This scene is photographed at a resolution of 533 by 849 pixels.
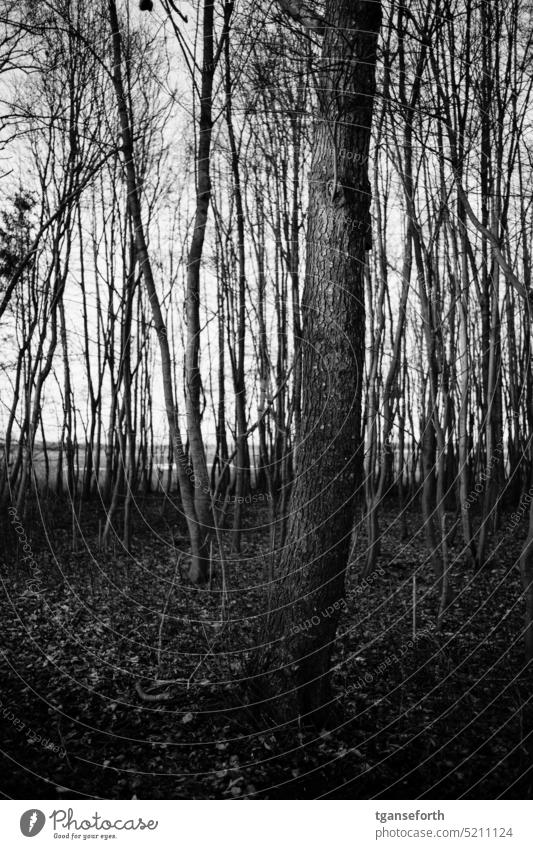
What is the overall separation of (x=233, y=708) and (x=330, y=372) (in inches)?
80.2

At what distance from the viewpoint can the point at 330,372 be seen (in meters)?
3.11

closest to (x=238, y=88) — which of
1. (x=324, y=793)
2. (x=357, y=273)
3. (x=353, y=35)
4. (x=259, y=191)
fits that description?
(x=259, y=191)

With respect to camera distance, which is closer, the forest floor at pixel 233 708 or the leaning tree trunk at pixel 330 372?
the forest floor at pixel 233 708

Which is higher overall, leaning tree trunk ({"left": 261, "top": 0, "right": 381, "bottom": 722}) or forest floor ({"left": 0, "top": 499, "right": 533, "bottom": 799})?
leaning tree trunk ({"left": 261, "top": 0, "right": 381, "bottom": 722})

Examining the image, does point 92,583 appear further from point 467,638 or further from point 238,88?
point 238,88

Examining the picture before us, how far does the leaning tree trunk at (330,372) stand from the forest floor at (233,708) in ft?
1.16

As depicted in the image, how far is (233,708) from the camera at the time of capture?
3.13 m

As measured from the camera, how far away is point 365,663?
4031mm

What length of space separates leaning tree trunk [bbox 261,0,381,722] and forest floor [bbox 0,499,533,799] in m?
0.35

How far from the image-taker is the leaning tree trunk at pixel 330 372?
3100mm

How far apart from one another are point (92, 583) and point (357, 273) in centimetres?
456

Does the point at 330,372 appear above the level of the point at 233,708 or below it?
above

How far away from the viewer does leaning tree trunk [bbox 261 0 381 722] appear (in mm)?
3100
